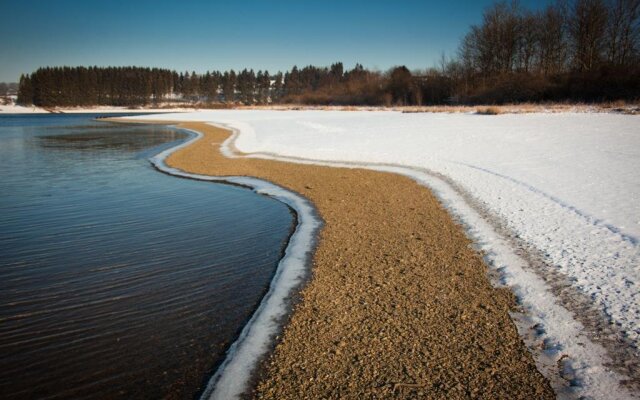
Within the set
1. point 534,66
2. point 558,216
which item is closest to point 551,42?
point 534,66

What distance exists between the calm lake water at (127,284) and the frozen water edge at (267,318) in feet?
0.55

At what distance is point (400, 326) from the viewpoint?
4387 mm

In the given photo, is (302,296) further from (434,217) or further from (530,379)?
(434,217)

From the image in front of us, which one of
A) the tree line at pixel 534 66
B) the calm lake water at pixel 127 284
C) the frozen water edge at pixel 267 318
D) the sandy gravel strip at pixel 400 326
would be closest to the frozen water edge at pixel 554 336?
the sandy gravel strip at pixel 400 326

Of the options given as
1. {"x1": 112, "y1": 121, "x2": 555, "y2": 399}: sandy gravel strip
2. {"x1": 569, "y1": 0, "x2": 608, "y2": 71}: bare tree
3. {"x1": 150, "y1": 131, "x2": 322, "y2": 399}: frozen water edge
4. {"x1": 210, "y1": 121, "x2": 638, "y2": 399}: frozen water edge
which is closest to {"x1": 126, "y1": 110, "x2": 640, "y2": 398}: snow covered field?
{"x1": 210, "y1": 121, "x2": 638, "y2": 399}: frozen water edge

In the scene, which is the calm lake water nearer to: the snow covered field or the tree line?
the snow covered field

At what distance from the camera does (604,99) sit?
3734cm

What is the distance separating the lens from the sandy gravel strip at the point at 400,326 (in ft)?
11.5

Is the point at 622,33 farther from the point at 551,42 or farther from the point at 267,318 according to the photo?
the point at 267,318

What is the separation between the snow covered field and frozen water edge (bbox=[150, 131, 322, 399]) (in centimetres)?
281

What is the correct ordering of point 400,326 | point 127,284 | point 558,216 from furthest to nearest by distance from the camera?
point 558,216
point 127,284
point 400,326

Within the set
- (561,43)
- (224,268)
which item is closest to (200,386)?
(224,268)

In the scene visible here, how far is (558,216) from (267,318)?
6221 mm

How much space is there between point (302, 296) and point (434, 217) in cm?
425
